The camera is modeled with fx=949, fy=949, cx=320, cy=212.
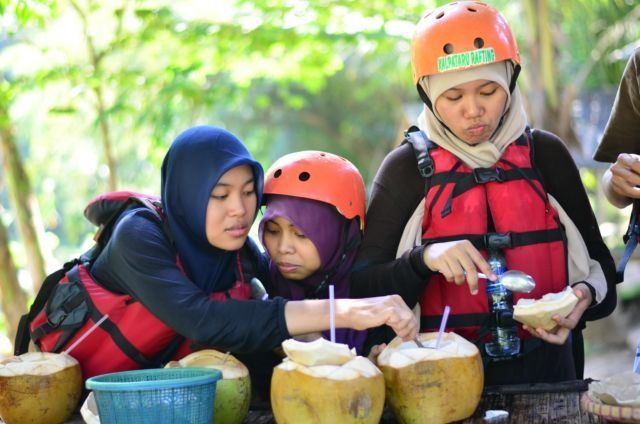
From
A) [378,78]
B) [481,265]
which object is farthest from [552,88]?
[378,78]

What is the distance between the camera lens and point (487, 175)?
3992 mm

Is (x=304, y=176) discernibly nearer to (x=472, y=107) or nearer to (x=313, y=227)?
(x=313, y=227)

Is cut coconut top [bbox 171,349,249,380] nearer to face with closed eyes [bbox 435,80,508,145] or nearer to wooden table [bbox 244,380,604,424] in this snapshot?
wooden table [bbox 244,380,604,424]

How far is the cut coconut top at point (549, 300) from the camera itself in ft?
11.8

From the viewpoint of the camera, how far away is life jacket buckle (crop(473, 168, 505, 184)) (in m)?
3.98

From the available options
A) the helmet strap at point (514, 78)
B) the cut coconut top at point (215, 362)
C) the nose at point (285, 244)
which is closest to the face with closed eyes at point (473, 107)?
the helmet strap at point (514, 78)

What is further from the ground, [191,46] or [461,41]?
[191,46]

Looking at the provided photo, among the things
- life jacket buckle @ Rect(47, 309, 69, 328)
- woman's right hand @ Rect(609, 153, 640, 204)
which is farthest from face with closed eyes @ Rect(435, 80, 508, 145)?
life jacket buckle @ Rect(47, 309, 69, 328)

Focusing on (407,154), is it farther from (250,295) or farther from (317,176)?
(250,295)

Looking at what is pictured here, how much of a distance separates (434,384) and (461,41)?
153cm

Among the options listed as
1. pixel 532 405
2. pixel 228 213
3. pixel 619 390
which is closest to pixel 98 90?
pixel 228 213

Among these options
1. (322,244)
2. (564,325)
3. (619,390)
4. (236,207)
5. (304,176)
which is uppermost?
(304,176)

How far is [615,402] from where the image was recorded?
3.03m

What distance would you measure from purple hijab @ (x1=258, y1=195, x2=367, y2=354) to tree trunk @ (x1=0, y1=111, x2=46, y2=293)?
517cm
